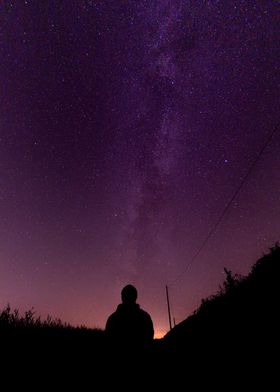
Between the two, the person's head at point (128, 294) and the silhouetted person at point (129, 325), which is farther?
the person's head at point (128, 294)

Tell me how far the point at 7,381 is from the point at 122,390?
161 centimetres

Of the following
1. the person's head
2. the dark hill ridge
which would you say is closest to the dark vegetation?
the dark hill ridge

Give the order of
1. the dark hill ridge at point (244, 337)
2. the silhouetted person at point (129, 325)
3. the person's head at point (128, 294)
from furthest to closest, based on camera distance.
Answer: the person's head at point (128, 294)
the silhouetted person at point (129, 325)
the dark hill ridge at point (244, 337)

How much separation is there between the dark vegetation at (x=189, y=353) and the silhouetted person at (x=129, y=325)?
15cm

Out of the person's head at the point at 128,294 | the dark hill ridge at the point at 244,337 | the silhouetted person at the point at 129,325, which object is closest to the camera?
the dark hill ridge at the point at 244,337

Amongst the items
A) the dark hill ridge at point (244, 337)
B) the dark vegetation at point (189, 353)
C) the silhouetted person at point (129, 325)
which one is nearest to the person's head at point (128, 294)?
the silhouetted person at point (129, 325)

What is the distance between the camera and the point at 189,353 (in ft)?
19.8

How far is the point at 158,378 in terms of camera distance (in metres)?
4.98

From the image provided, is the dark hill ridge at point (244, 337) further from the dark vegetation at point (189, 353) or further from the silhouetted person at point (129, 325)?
the silhouetted person at point (129, 325)

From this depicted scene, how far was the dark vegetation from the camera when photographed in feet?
14.0

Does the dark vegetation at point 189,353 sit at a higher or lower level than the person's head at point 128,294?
lower

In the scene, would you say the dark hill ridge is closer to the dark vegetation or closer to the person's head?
the dark vegetation

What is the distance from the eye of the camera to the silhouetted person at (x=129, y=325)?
4.71m

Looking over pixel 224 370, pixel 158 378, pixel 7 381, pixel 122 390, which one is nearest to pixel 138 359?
pixel 122 390
